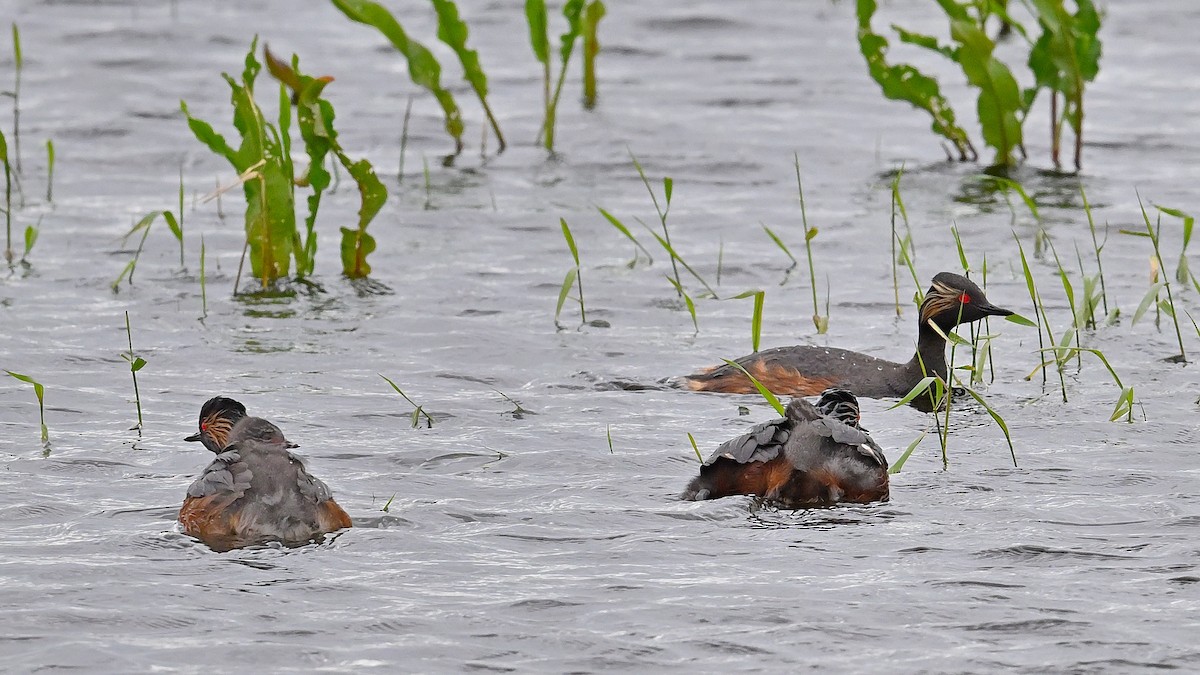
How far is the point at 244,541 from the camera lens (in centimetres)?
641

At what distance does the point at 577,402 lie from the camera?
28.4ft

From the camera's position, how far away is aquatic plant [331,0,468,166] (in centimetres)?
1277

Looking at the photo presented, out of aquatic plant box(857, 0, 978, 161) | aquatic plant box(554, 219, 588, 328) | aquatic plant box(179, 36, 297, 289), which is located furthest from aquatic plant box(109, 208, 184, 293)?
aquatic plant box(857, 0, 978, 161)

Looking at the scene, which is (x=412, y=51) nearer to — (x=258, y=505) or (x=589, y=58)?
(x=589, y=58)

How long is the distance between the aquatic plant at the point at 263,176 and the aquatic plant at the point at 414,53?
230 cm

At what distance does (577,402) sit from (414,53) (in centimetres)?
571

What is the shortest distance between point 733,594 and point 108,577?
2.14 m

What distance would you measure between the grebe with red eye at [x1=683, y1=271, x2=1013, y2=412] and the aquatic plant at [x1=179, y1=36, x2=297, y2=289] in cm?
287

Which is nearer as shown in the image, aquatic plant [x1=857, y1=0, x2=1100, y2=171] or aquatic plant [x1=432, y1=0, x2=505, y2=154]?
aquatic plant [x1=857, y1=0, x2=1100, y2=171]

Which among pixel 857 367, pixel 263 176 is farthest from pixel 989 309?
pixel 263 176

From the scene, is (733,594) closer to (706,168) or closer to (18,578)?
(18,578)

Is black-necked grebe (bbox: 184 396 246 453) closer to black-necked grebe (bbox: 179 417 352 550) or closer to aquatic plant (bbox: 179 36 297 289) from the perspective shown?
black-necked grebe (bbox: 179 417 352 550)

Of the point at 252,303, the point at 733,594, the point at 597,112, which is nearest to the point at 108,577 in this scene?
the point at 733,594

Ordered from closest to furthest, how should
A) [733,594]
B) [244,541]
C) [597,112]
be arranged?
[733,594] < [244,541] < [597,112]
